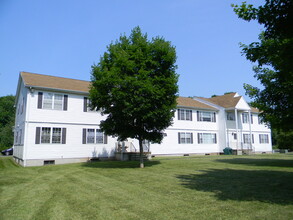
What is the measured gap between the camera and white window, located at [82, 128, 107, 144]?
20.1 meters

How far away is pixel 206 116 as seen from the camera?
2945 centimetres

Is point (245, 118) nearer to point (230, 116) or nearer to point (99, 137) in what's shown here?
point (230, 116)

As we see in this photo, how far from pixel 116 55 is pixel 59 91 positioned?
788 centimetres

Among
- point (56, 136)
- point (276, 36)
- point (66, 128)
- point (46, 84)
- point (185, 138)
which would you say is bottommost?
point (185, 138)

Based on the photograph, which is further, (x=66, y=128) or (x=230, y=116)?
(x=230, y=116)

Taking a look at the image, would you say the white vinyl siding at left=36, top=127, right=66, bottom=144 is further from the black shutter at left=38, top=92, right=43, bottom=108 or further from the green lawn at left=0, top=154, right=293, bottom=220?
the green lawn at left=0, top=154, right=293, bottom=220

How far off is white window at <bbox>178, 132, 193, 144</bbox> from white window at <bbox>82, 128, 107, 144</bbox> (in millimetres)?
9484

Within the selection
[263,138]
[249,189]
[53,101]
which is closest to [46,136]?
[53,101]

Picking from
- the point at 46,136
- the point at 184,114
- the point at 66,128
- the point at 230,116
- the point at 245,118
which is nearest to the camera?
the point at 46,136

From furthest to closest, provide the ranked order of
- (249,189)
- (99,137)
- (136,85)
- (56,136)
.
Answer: (99,137), (56,136), (136,85), (249,189)

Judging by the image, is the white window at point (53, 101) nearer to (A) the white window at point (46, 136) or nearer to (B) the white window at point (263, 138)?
(A) the white window at point (46, 136)

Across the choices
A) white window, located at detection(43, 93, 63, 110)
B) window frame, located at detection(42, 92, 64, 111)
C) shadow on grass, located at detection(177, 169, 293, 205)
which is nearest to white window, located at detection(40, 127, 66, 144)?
window frame, located at detection(42, 92, 64, 111)

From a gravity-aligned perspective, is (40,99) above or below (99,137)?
above

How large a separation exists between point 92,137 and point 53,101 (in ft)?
14.6
